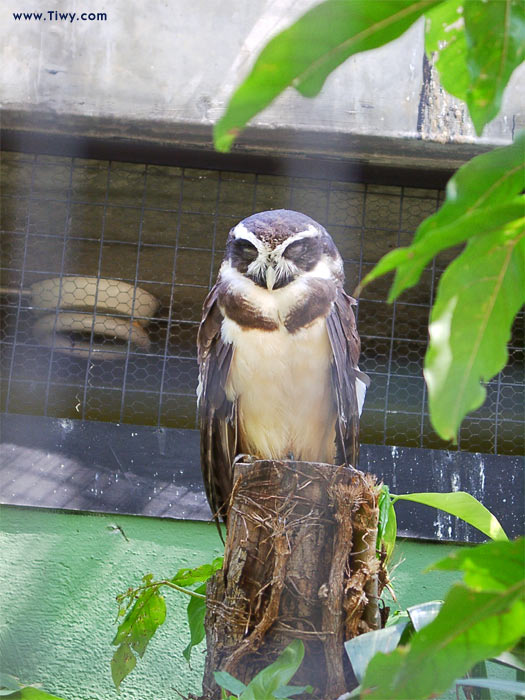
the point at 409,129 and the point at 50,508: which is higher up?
the point at 409,129

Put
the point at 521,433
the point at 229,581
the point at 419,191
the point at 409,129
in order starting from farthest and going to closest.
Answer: the point at 521,433 < the point at 419,191 < the point at 409,129 < the point at 229,581

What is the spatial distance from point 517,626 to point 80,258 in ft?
9.90

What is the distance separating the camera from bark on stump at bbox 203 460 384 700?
51.0 inches

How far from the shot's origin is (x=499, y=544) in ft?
1.25

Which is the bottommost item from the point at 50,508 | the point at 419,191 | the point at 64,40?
the point at 50,508

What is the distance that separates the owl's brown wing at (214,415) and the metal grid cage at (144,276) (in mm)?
613

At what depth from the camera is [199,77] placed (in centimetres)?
227

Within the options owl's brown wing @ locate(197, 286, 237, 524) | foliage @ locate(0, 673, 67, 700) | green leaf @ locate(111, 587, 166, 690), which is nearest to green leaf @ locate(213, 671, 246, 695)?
foliage @ locate(0, 673, 67, 700)

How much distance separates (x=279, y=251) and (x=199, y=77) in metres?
0.71

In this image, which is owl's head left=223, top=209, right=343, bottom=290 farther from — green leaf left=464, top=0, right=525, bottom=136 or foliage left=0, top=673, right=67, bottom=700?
green leaf left=464, top=0, right=525, bottom=136

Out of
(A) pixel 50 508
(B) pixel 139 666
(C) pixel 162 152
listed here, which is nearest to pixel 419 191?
(C) pixel 162 152

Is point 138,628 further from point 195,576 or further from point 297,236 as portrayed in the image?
point 297,236

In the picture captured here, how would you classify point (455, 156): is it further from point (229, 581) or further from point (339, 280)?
point (229, 581)

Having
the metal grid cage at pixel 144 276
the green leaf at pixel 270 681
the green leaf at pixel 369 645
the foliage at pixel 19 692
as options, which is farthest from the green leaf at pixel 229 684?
the metal grid cage at pixel 144 276
